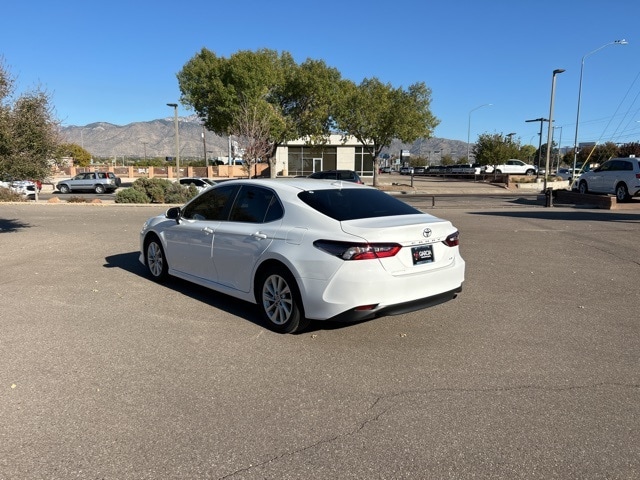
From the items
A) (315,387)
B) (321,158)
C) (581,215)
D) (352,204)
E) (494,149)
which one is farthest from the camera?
(321,158)

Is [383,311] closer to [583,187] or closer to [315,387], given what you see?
[315,387]

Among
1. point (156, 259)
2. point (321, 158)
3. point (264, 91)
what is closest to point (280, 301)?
point (156, 259)

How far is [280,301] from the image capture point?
5.15m

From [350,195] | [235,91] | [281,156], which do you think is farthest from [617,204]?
[281,156]

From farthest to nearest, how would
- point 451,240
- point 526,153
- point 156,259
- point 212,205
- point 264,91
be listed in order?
point 526,153 < point 264,91 < point 156,259 < point 212,205 < point 451,240

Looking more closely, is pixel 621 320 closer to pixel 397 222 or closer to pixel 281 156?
pixel 397 222

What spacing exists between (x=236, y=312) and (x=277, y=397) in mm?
2276

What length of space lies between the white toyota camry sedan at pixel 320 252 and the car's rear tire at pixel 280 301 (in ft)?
0.03

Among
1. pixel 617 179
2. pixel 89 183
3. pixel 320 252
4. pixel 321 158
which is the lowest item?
pixel 89 183

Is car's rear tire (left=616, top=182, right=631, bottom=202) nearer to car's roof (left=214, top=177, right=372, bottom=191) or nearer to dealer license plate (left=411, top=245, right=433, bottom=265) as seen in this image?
car's roof (left=214, top=177, right=372, bottom=191)

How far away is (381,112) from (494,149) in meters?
19.4

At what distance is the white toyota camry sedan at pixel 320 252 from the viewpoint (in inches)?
182

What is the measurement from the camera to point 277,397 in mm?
3820

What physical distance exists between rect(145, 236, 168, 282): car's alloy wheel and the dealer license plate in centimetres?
386
